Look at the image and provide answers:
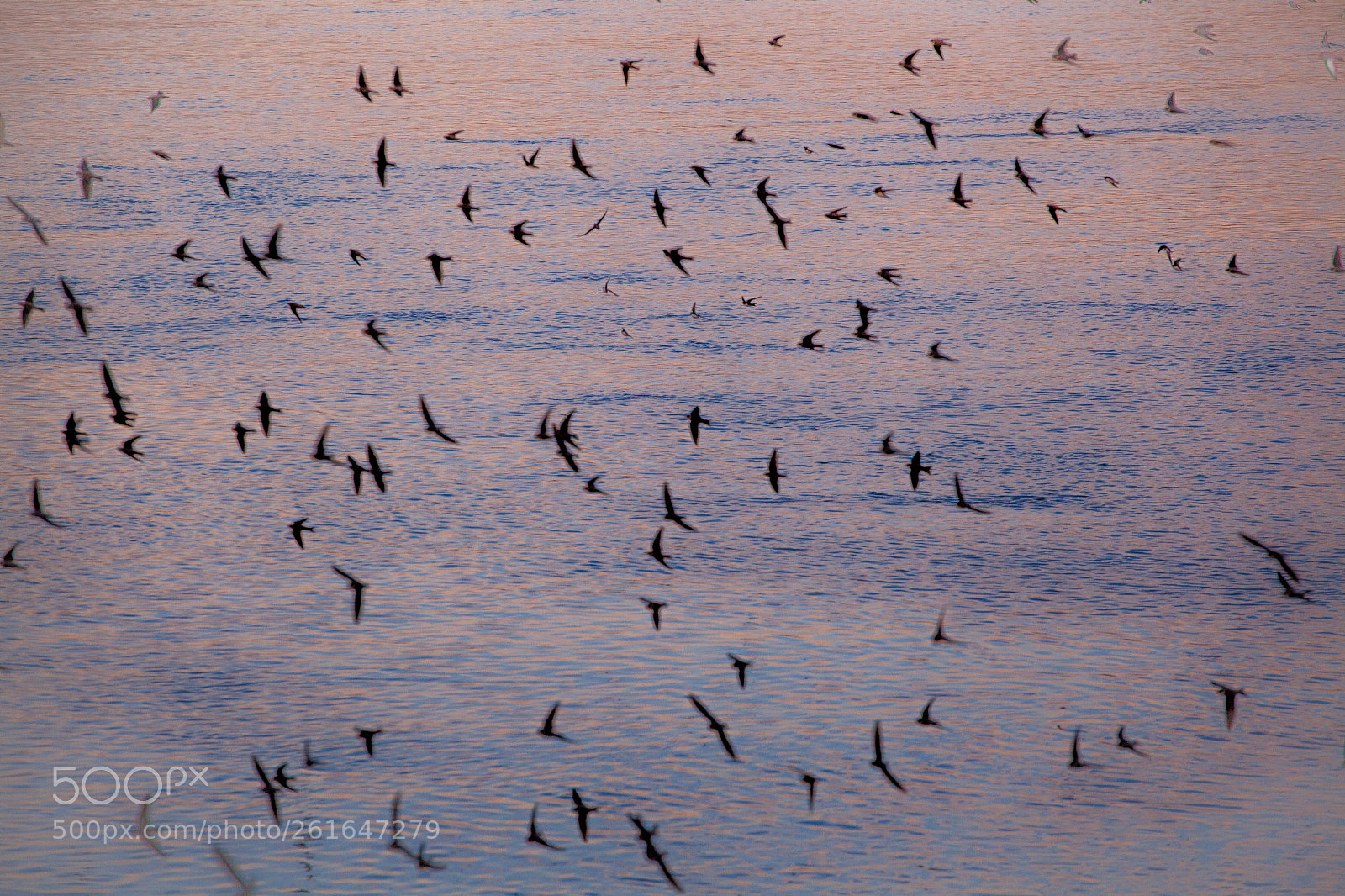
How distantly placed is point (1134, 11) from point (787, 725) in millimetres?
22376

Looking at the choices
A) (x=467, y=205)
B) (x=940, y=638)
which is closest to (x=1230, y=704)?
(x=940, y=638)

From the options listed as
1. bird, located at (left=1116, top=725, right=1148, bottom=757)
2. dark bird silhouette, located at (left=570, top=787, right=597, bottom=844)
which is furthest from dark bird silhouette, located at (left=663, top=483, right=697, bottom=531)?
bird, located at (left=1116, top=725, right=1148, bottom=757)

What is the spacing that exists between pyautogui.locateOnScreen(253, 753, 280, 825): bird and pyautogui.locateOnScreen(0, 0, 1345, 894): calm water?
0.49 ft

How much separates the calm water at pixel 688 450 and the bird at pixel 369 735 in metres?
0.09

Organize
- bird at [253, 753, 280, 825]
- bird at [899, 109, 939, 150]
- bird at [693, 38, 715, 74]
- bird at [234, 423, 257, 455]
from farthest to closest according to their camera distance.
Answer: bird at [899, 109, 939, 150] → bird at [693, 38, 715, 74] → bird at [234, 423, 257, 455] → bird at [253, 753, 280, 825]

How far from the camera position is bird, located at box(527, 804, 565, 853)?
32.3 ft

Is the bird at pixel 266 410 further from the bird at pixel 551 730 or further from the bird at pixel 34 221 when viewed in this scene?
the bird at pixel 34 221

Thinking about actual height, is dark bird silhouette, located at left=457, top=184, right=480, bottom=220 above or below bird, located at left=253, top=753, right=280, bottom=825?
above

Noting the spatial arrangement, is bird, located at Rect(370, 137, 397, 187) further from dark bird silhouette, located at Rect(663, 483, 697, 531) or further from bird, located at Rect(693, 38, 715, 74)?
dark bird silhouette, located at Rect(663, 483, 697, 531)

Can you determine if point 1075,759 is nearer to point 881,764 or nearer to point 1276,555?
point 881,764

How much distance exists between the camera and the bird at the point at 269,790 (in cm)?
1018

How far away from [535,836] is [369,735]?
1683 millimetres

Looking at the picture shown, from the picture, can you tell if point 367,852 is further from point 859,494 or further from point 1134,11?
point 1134,11

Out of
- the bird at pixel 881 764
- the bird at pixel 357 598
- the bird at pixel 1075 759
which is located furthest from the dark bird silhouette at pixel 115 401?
the bird at pixel 1075 759
